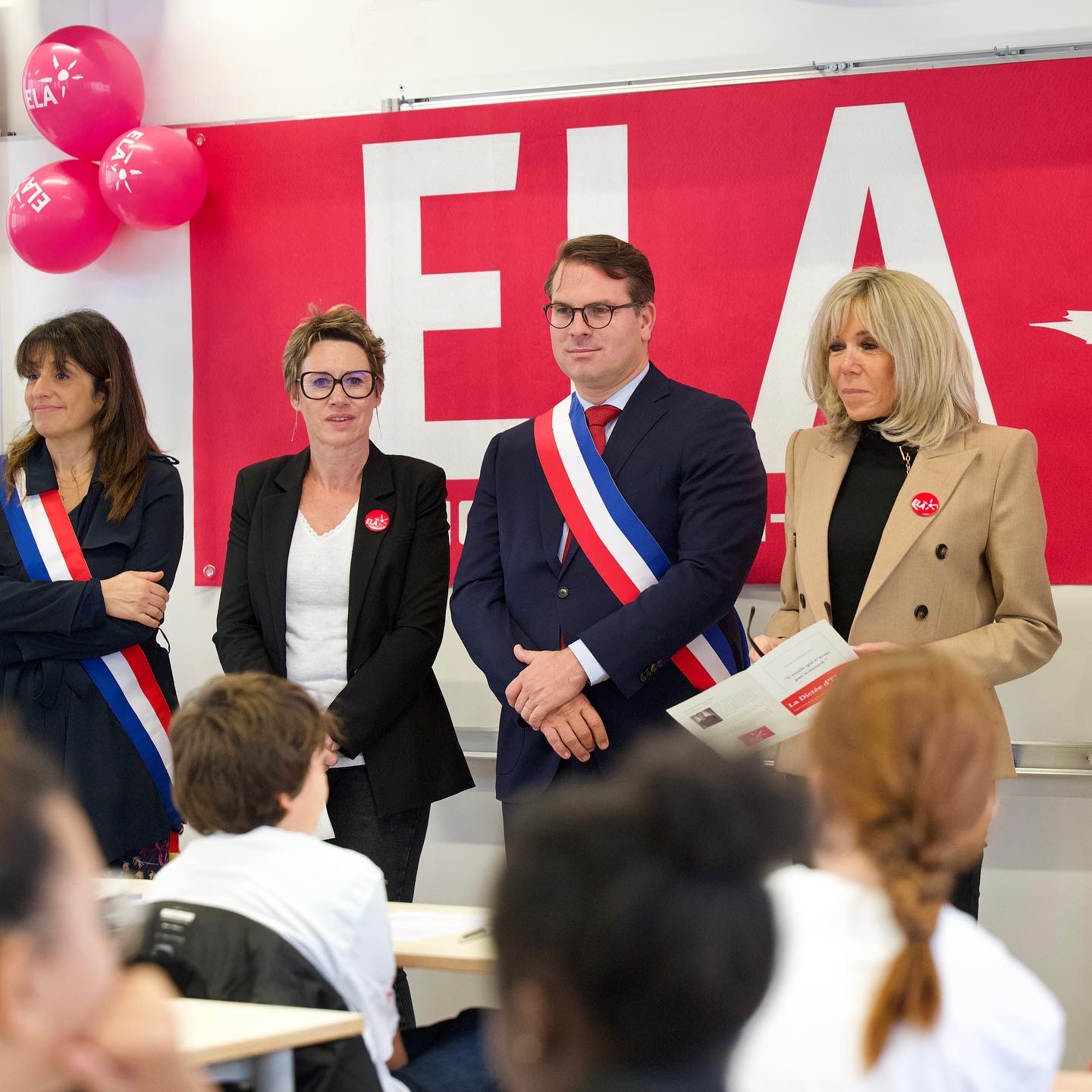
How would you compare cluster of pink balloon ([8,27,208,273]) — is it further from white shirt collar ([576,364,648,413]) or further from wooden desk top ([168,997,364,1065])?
wooden desk top ([168,997,364,1065])

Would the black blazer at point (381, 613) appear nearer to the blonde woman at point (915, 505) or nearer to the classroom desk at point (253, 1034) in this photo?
the blonde woman at point (915, 505)

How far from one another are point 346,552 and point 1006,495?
4.79 ft

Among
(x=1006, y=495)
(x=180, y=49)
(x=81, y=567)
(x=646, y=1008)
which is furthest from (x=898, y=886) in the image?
(x=180, y=49)

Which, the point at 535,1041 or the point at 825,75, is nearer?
the point at 535,1041

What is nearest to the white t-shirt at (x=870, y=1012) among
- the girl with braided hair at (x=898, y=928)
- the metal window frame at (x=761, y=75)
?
the girl with braided hair at (x=898, y=928)

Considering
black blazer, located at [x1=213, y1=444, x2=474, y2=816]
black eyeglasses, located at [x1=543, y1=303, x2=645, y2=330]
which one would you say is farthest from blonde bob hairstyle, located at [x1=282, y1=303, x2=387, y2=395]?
black eyeglasses, located at [x1=543, y1=303, x2=645, y2=330]

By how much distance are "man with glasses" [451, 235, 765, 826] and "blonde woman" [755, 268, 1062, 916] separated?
0.18 meters

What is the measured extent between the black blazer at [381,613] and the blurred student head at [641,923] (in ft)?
6.53

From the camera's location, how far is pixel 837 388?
2676mm

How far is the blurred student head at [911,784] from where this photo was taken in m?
1.28

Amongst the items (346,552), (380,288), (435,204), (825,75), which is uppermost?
(825,75)

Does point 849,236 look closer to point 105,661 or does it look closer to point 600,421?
point 600,421

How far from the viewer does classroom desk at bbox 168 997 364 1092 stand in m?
1.49

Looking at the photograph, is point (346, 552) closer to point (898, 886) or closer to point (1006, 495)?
point (1006, 495)
